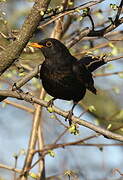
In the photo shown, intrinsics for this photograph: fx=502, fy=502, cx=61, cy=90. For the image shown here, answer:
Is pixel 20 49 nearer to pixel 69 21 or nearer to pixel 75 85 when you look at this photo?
pixel 75 85

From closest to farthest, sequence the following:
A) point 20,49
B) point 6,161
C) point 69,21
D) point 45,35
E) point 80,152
Result: point 20,49 < point 69,21 < point 45,35 < point 6,161 < point 80,152

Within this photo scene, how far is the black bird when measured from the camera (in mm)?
5130

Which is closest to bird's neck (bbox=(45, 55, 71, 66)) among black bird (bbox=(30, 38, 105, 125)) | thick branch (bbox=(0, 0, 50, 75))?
black bird (bbox=(30, 38, 105, 125))

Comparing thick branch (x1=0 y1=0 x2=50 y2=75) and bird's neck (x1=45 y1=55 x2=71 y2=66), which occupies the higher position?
thick branch (x1=0 y1=0 x2=50 y2=75)

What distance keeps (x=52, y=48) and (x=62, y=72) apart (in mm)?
278

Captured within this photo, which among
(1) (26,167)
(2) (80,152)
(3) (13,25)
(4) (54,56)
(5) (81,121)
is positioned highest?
(3) (13,25)

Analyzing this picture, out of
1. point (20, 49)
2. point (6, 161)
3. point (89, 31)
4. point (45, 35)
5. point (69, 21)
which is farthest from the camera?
point (6, 161)

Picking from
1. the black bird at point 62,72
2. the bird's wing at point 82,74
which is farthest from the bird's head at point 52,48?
the bird's wing at point 82,74

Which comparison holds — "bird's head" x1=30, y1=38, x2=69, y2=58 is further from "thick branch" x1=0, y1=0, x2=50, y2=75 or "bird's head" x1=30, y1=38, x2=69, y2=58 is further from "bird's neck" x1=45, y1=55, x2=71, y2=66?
"thick branch" x1=0, y1=0, x2=50, y2=75

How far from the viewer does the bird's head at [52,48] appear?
5.13 metres

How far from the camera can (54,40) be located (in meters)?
5.14

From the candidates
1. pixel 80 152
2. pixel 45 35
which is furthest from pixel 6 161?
pixel 45 35

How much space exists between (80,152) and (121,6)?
19.1 ft

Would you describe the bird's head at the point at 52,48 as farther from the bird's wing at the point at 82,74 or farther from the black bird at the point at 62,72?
the bird's wing at the point at 82,74
